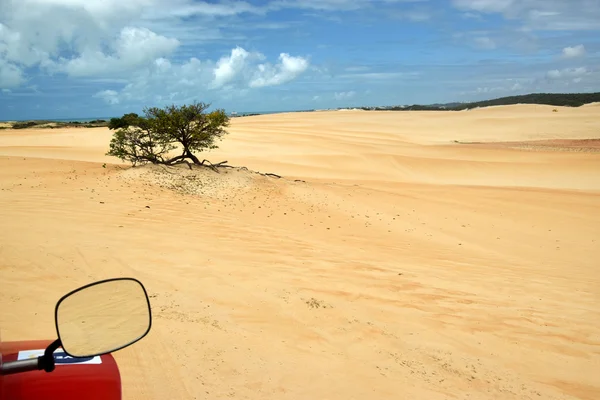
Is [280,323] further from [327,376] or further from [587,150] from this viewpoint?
[587,150]

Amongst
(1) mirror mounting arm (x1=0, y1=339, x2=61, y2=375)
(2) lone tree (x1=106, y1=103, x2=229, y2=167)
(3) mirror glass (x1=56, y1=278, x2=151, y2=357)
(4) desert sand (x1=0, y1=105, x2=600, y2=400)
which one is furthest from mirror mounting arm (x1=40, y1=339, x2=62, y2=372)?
(2) lone tree (x1=106, y1=103, x2=229, y2=167)

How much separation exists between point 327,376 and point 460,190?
46.7 ft

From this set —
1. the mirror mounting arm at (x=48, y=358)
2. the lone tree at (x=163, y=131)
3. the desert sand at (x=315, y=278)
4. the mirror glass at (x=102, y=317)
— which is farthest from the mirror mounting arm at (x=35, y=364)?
the lone tree at (x=163, y=131)

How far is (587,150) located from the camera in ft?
94.2

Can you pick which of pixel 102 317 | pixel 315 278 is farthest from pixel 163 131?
pixel 102 317

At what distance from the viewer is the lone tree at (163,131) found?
13.6 meters

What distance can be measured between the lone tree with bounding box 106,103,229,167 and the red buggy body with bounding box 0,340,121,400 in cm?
1209

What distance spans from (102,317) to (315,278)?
531 cm

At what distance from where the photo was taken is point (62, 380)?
1764 mm

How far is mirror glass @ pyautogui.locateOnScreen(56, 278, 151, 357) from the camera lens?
68.4 inches

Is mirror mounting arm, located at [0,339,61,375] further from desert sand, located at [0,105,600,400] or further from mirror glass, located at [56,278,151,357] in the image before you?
desert sand, located at [0,105,600,400]

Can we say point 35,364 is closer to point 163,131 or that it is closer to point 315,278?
point 315,278

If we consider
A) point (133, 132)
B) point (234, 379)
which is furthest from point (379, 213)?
point (234, 379)

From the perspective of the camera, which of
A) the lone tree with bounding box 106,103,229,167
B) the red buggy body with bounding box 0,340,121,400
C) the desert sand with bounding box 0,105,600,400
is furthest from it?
the lone tree with bounding box 106,103,229,167
